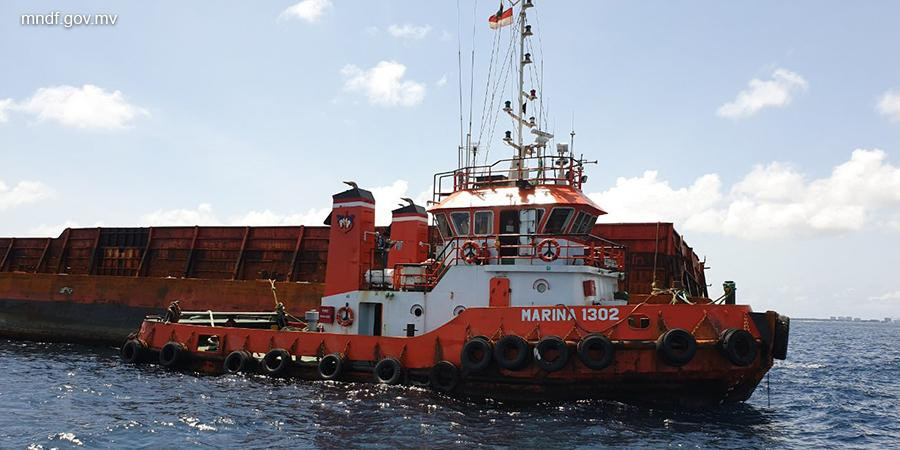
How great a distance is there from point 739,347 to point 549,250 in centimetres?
318

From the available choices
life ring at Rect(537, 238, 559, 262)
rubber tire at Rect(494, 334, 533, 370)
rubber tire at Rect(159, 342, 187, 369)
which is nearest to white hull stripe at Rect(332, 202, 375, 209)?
life ring at Rect(537, 238, 559, 262)

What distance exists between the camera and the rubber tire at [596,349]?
9.52 metres

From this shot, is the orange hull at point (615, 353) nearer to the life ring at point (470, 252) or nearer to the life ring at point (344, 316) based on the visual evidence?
the life ring at point (470, 252)

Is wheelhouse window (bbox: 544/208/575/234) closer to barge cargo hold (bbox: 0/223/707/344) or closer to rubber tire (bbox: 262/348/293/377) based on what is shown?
rubber tire (bbox: 262/348/293/377)

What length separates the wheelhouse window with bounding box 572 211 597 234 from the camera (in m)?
11.4

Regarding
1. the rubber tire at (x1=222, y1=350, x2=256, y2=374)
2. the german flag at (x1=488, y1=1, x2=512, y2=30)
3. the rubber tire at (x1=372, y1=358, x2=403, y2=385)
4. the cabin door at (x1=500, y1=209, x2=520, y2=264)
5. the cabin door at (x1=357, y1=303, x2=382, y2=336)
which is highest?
the german flag at (x1=488, y1=1, x2=512, y2=30)

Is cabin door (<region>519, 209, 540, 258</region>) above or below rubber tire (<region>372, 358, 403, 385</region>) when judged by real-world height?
above

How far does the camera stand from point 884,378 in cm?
1916

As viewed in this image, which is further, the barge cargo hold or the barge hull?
the barge hull

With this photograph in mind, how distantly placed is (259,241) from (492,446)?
55.4 feet

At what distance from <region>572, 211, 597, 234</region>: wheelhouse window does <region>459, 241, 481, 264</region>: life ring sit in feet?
5.82

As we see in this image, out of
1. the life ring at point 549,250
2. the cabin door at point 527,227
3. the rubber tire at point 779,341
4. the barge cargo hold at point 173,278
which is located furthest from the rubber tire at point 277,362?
the rubber tire at point 779,341

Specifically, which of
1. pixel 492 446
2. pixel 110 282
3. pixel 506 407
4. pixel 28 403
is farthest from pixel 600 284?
pixel 110 282

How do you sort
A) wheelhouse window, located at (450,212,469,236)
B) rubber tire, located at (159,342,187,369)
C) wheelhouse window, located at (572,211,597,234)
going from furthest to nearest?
rubber tire, located at (159,342,187,369)
wheelhouse window, located at (450,212,469,236)
wheelhouse window, located at (572,211,597,234)
